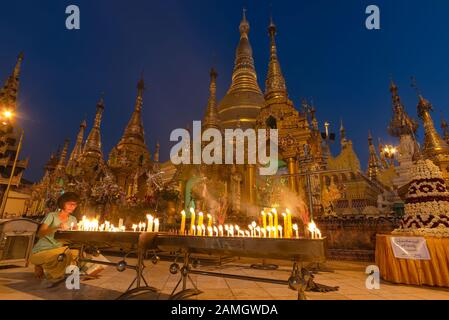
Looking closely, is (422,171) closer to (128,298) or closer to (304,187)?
(304,187)

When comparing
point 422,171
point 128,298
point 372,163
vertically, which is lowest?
point 128,298

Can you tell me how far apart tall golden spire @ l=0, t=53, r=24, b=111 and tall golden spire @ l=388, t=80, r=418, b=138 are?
157ft

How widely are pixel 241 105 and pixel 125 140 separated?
527 inches

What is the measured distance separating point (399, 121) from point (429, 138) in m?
2.87

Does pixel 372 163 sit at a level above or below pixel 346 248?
above

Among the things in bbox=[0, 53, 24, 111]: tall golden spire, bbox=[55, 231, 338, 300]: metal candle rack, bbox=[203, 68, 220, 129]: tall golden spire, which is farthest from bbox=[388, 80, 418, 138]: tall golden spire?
bbox=[0, 53, 24, 111]: tall golden spire

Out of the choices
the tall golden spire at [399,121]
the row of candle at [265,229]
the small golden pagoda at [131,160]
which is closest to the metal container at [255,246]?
the row of candle at [265,229]

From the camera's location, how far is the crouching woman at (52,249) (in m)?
4.95

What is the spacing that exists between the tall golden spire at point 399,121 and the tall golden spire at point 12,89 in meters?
47.9

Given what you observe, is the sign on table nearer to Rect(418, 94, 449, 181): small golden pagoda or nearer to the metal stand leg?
the metal stand leg

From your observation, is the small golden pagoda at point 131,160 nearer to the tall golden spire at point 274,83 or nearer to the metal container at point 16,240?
the metal container at point 16,240

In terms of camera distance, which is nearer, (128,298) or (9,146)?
(128,298)

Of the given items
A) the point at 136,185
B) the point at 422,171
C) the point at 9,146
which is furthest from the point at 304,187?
the point at 9,146

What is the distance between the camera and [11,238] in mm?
6867
